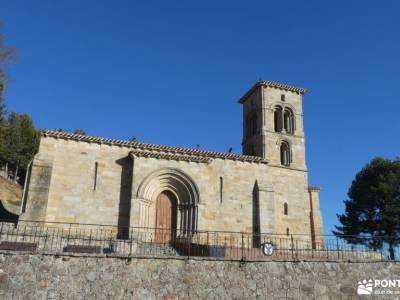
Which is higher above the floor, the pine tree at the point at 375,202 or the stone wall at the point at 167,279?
the pine tree at the point at 375,202

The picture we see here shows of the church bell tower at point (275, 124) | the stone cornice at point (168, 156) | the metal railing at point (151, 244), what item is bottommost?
the metal railing at point (151, 244)

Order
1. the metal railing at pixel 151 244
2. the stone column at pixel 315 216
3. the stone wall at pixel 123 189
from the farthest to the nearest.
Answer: the stone column at pixel 315 216
the stone wall at pixel 123 189
the metal railing at pixel 151 244

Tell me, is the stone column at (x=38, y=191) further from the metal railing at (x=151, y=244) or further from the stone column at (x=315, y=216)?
the stone column at (x=315, y=216)

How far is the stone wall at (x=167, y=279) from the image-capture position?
1228 cm

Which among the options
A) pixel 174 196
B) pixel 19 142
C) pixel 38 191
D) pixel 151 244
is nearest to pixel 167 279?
pixel 151 244

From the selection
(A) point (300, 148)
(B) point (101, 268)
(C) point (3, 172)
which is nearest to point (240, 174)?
(A) point (300, 148)

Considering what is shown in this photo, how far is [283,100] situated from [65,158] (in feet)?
59.1

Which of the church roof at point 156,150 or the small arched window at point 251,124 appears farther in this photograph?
the small arched window at point 251,124

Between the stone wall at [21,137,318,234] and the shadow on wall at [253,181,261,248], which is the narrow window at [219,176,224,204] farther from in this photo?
the shadow on wall at [253,181,261,248]

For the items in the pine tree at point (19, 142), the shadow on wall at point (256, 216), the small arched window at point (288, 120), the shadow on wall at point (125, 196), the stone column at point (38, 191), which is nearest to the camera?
the stone column at point (38, 191)

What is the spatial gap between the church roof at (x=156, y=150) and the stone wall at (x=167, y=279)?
10.4 meters

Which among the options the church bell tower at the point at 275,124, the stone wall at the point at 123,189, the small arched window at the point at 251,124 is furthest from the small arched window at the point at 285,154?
the stone wall at the point at 123,189

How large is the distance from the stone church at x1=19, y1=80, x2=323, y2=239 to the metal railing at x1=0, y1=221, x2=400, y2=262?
66cm

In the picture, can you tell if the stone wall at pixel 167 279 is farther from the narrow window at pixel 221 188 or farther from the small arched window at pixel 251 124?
the small arched window at pixel 251 124
